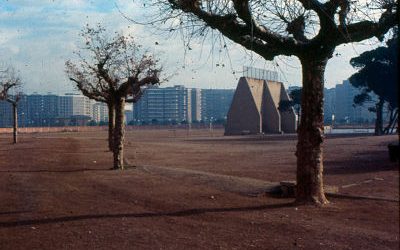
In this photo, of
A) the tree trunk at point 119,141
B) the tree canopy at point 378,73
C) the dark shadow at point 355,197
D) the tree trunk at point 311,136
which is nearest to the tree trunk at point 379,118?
the tree canopy at point 378,73

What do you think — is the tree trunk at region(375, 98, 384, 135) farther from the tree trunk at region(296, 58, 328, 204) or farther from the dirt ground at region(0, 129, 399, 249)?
the tree trunk at region(296, 58, 328, 204)

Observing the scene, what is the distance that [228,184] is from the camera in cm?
1722

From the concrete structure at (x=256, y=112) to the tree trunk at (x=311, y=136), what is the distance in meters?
82.3

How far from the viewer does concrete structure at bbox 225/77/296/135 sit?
321 ft

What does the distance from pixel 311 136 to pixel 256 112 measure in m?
85.2

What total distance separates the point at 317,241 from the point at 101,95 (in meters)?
31.4

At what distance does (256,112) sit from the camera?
321 feet

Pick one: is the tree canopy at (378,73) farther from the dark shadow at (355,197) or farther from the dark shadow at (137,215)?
the dark shadow at (137,215)

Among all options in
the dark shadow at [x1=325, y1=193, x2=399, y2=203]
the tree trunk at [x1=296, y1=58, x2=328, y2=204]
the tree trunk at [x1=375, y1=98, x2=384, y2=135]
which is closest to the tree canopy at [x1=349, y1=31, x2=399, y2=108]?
the tree trunk at [x1=375, y1=98, x2=384, y2=135]

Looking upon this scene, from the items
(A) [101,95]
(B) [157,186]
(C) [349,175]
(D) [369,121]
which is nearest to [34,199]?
(B) [157,186]

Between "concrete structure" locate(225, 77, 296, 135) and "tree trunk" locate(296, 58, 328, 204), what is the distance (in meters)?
82.3

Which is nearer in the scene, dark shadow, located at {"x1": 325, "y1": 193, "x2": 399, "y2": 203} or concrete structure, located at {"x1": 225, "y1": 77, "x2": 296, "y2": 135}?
dark shadow, located at {"x1": 325, "y1": 193, "x2": 399, "y2": 203}

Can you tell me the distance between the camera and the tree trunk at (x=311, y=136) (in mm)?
12828

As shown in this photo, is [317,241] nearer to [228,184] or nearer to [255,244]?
[255,244]
